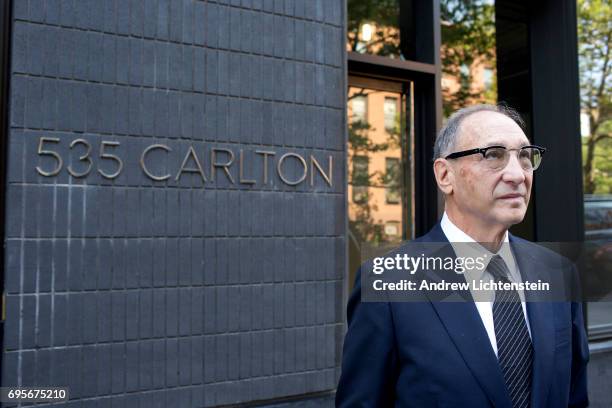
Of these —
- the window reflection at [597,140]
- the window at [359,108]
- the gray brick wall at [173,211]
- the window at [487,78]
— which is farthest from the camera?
the window at [487,78]

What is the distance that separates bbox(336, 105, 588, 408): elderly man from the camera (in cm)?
157

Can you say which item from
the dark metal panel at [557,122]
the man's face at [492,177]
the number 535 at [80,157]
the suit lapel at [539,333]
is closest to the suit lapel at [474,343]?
the suit lapel at [539,333]

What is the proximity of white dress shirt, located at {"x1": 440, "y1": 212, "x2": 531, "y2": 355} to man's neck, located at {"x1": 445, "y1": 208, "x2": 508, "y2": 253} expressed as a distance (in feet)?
0.05

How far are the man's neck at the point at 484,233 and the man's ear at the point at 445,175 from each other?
0.35ft

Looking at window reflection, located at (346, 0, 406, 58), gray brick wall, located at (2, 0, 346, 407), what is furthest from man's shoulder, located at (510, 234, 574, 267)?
window reflection, located at (346, 0, 406, 58)

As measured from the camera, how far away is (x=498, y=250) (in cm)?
180

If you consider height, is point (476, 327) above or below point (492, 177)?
below

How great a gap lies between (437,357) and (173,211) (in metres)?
2.43

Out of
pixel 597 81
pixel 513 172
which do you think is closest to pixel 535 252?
pixel 513 172

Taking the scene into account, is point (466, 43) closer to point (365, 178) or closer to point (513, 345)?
point (365, 178)

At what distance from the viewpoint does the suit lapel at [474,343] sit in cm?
154

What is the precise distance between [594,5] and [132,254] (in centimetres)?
600

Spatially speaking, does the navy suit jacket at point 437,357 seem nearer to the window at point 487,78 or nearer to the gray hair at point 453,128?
the gray hair at point 453,128

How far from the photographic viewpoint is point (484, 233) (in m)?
1.77
